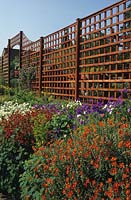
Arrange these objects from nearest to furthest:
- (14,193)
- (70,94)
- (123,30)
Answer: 1. (14,193)
2. (123,30)
3. (70,94)

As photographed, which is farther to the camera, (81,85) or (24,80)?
(24,80)

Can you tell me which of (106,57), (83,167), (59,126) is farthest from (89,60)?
(83,167)

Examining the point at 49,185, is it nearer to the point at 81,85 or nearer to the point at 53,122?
the point at 53,122

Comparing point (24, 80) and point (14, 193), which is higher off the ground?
point (24, 80)

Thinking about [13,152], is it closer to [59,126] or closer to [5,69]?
[59,126]

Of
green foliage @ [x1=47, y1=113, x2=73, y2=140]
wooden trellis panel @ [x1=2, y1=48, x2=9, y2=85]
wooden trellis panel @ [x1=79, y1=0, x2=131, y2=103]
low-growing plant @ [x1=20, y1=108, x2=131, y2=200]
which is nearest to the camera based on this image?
low-growing plant @ [x1=20, y1=108, x2=131, y2=200]

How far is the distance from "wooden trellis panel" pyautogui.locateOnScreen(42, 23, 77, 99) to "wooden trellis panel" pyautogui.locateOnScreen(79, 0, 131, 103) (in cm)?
74

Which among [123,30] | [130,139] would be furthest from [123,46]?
[130,139]

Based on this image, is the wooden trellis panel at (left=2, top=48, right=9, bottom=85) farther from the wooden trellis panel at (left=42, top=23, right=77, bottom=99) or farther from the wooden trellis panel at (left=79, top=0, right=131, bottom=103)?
the wooden trellis panel at (left=79, top=0, right=131, bottom=103)

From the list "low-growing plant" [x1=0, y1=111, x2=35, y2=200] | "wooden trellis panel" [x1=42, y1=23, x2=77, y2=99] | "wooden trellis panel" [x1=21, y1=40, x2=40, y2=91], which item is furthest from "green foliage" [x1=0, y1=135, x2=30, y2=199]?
"wooden trellis panel" [x1=21, y1=40, x2=40, y2=91]

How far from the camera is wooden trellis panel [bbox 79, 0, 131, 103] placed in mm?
6945

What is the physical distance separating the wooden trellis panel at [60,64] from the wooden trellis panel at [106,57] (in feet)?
2.42

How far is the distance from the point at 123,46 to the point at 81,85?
228cm

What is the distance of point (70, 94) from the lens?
383 inches
